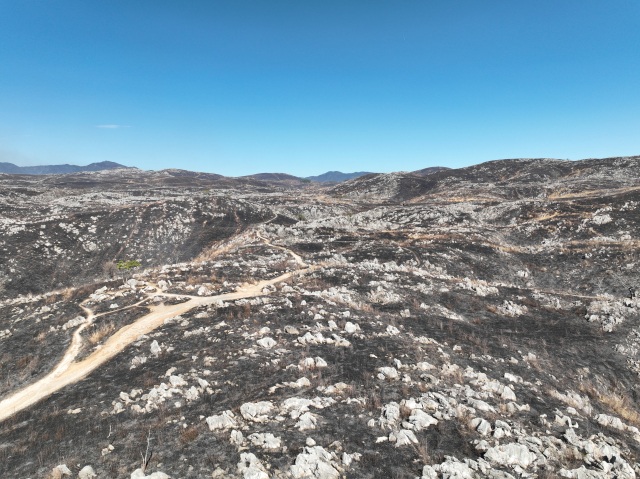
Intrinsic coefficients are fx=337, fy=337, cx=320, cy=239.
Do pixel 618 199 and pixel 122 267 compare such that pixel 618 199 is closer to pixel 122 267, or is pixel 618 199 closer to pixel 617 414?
pixel 617 414

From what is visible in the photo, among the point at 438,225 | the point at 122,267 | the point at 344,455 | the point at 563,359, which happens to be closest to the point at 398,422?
the point at 344,455

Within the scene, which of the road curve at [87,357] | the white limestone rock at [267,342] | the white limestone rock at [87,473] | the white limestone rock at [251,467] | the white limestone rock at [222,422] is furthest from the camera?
the white limestone rock at [267,342]

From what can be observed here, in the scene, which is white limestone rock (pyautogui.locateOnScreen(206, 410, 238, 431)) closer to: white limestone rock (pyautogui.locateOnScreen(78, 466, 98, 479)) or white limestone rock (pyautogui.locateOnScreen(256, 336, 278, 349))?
white limestone rock (pyautogui.locateOnScreen(78, 466, 98, 479))

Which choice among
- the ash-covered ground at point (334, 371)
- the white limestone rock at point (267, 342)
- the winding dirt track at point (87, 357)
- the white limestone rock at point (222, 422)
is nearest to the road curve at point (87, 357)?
the winding dirt track at point (87, 357)

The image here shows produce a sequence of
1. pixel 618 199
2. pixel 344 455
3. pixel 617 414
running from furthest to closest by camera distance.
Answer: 1. pixel 618 199
2. pixel 617 414
3. pixel 344 455

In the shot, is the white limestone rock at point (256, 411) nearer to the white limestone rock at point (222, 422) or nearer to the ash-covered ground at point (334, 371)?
the ash-covered ground at point (334, 371)

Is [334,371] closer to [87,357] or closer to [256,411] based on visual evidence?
[256,411]

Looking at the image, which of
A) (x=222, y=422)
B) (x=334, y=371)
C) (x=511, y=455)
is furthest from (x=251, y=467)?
(x=511, y=455)

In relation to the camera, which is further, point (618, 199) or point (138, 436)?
point (618, 199)
